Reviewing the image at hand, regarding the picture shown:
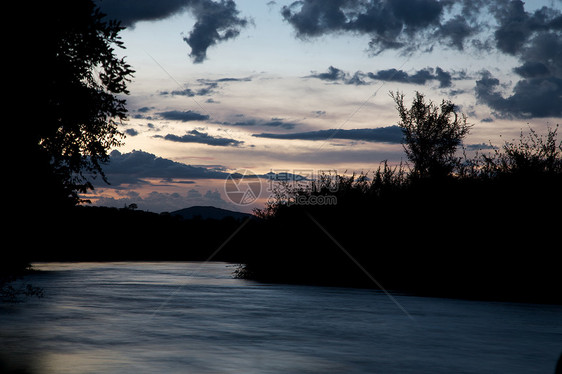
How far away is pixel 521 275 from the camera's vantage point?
18.1 metres

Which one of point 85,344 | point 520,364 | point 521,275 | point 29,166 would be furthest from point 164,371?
point 521,275

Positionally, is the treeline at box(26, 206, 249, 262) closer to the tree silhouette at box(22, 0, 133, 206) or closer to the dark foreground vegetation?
the dark foreground vegetation

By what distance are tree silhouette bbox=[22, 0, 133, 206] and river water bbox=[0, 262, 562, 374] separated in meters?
2.79

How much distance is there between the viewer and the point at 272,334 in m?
10.6

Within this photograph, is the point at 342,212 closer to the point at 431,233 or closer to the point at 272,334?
the point at 431,233

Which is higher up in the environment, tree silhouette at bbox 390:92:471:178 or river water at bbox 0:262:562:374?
tree silhouette at bbox 390:92:471:178

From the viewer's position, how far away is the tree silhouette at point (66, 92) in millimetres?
12695

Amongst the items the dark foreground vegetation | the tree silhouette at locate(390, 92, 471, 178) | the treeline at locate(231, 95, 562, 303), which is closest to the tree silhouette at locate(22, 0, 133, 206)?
the dark foreground vegetation

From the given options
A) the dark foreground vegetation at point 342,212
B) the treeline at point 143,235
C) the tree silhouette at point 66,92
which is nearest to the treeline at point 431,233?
the dark foreground vegetation at point 342,212

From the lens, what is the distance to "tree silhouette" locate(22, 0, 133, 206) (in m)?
12.7

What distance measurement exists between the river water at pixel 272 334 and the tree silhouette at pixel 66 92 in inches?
110

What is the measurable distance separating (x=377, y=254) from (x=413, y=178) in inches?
113

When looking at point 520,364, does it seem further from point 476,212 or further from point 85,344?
point 476,212

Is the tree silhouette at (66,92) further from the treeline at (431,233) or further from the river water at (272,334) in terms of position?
the treeline at (431,233)
